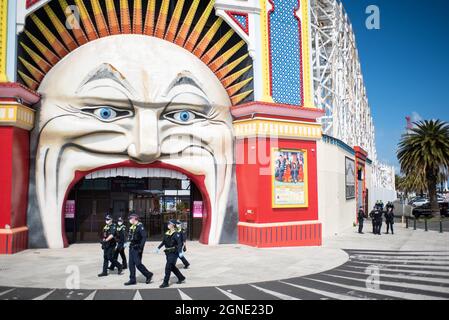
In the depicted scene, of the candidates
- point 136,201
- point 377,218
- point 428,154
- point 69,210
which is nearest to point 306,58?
point 136,201

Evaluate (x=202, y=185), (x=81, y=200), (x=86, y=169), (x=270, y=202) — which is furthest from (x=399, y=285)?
(x=81, y=200)

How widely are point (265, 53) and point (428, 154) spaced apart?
74.5 feet

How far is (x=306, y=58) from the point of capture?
1898 centimetres

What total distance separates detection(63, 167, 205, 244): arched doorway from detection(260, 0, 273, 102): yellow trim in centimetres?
520

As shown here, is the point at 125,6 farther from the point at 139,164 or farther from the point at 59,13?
the point at 139,164

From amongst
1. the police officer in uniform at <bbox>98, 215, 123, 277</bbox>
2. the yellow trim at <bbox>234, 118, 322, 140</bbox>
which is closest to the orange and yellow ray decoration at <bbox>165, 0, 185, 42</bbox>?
the yellow trim at <bbox>234, 118, 322, 140</bbox>

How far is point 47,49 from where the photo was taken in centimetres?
1611

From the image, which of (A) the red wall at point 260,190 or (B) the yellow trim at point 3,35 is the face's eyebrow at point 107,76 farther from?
(A) the red wall at point 260,190

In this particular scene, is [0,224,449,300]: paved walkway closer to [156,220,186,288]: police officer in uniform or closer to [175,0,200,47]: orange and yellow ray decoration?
[156,220,186,288]: police officer in uniform

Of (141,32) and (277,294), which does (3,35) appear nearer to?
(141,32)

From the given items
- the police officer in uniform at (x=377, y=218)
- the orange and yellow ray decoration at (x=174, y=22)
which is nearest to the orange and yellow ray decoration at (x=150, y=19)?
the orange and yellow ray decoration at (x=174, y=22)

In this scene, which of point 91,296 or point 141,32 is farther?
point 141,32
